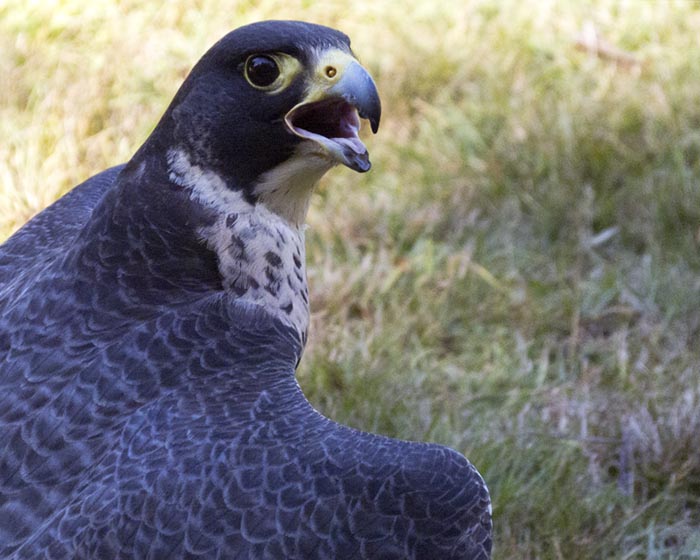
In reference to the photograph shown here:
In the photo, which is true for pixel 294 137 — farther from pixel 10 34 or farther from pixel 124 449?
pixel 10 34

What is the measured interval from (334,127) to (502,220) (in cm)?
221

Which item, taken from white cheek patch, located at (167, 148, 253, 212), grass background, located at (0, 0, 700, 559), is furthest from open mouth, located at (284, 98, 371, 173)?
grass background, located at (0, 0, 700, 559)

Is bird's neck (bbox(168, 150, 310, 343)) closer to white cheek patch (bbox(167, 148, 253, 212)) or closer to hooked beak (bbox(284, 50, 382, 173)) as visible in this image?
white cheek patch (bbox(167, 148, 253, 212))

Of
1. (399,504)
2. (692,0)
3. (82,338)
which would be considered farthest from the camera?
(692,0)

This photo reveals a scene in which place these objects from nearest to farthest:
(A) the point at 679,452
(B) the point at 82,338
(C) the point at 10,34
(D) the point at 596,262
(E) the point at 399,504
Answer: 1. (E) the point at 399,504
2. (B) the point at 82,338
3. (A) the point at 679,452
4. (D) the point at 596,262
5. (C) the point at 10,34

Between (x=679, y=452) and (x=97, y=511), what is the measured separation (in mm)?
1855

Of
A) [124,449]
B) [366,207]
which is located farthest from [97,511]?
[366,207]

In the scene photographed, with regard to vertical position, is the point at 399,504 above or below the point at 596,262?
above

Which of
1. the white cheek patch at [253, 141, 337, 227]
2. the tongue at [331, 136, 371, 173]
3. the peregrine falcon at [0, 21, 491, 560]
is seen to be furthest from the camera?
the white cheek patch at [253, 141, 337, 227]

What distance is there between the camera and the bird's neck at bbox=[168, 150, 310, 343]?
2721 mm

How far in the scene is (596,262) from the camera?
15.4 ft

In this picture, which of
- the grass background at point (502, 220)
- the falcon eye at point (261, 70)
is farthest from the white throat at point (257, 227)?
the grass background at point (502, 220)

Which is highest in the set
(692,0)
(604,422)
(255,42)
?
(255,42)

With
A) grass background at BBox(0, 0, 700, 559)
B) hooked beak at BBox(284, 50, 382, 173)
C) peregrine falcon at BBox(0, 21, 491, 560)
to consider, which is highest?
hooked beak at BBox(284, 50, 382, 173)
